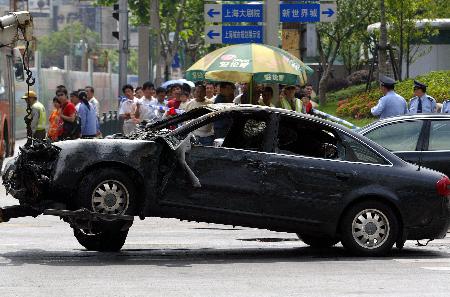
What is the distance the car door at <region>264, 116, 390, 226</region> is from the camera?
1380 centimetres

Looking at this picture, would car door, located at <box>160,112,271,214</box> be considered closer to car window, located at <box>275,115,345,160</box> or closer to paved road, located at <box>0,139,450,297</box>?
car window, located at <box>275,115,345,160</box>

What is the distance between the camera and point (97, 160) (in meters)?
13.4

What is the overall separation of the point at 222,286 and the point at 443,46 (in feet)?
128

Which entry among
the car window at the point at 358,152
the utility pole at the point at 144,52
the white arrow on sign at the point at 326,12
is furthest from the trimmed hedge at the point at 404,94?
the car window at the point at 358,152

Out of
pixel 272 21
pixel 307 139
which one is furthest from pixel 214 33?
pixel 307 139

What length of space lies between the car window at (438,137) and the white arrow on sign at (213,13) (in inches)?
391

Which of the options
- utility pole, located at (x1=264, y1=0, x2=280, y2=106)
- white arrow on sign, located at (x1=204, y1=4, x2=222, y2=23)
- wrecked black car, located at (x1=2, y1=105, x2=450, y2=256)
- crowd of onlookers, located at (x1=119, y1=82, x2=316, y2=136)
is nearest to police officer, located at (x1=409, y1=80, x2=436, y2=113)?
crowd of onlookers, located at (x1=119, y1=82, x2=316, y2=136)

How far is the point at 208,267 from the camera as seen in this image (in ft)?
42.4

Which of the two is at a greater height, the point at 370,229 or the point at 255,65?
the point at 255,65

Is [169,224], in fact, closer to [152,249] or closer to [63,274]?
[152,249]

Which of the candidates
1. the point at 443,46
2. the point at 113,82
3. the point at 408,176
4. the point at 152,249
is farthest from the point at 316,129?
the point at 113,82

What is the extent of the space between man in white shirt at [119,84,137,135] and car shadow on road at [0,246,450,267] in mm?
11651

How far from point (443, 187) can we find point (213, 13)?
13.3m

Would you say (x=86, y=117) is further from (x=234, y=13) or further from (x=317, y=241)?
(x=317, y=241)
